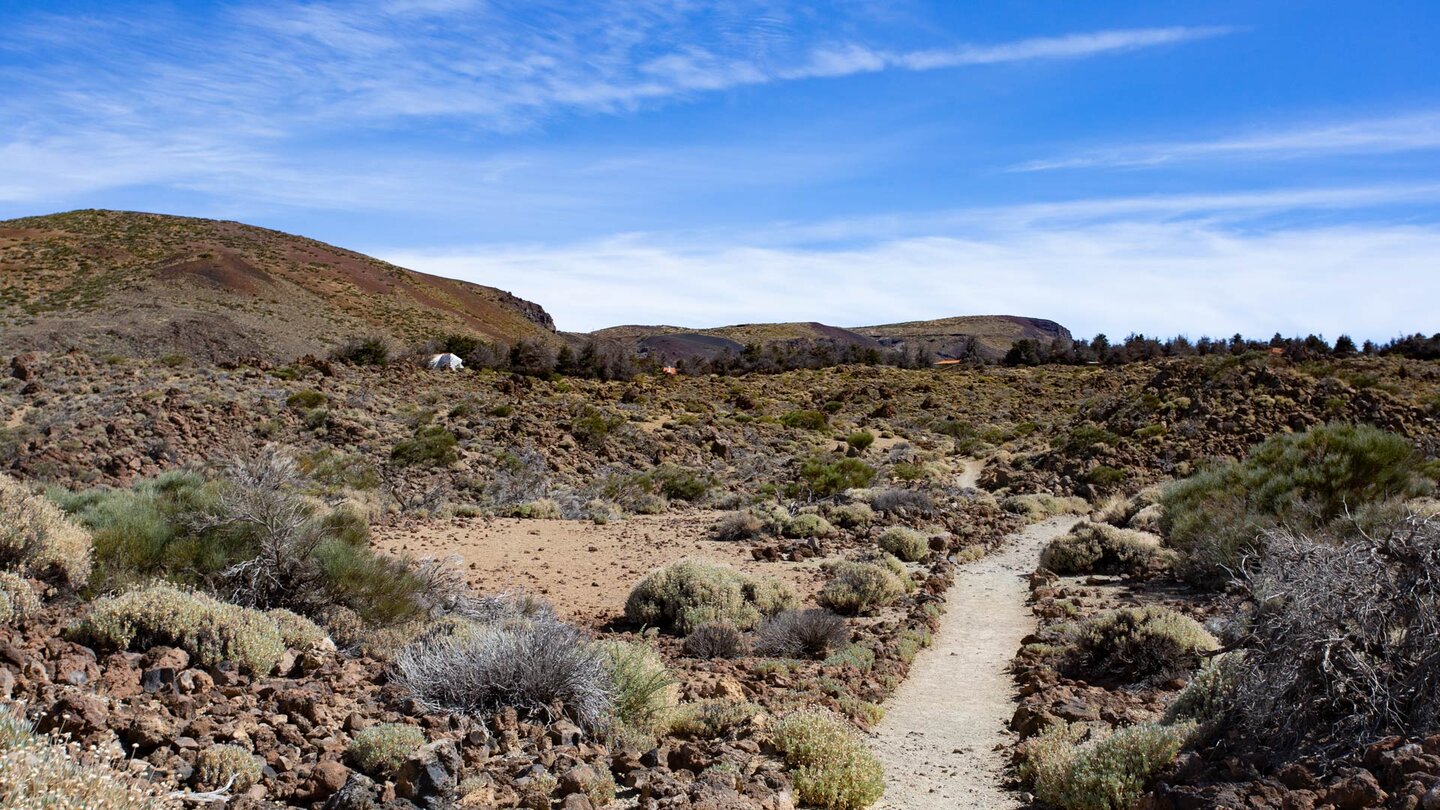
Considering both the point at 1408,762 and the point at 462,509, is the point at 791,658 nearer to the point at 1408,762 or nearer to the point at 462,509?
the point at 1408,762

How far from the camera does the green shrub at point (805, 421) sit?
109 ft

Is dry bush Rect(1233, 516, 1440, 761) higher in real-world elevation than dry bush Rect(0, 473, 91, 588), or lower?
higher

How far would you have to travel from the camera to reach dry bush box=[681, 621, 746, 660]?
30.0 ft

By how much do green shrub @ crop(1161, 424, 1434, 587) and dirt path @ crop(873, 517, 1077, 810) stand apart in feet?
8.26

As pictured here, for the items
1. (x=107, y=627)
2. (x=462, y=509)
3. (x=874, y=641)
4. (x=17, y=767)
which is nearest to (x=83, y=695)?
(x=107, y=627)

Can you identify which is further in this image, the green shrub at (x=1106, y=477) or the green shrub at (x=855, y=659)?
the green shrub at (x=1106, y=477)

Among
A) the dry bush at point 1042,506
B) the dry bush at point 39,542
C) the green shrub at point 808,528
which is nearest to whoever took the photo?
the dry bush at point 39,542

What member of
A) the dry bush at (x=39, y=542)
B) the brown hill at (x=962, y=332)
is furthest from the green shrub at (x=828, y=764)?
the brown hill at (x=962, y=332)

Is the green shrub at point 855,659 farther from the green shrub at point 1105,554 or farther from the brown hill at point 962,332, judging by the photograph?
the brown hill at point 962,332

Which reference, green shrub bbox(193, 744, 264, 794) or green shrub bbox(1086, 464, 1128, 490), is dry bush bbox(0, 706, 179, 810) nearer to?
green shrub bbox(193, 744, 264, 794)

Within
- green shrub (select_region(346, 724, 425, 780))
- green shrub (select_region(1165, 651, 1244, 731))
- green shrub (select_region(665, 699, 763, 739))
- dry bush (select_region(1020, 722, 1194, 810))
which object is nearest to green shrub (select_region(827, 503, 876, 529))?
green shrub (select_region(665, 699, 763, 739))

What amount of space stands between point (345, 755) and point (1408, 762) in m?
5.03

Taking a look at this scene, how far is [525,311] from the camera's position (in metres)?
92.5

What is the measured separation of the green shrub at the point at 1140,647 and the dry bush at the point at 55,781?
7.19 meters
